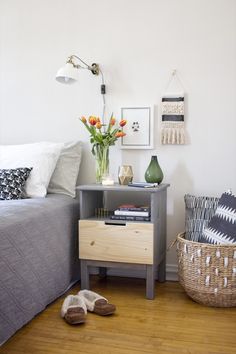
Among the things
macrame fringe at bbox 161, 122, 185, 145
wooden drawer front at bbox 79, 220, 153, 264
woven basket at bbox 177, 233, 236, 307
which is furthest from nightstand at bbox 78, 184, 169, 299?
macrame fringe at bbox 161, 122, 185, 145

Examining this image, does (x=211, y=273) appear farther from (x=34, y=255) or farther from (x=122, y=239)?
(x=34, y=255)

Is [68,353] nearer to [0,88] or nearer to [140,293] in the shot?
[140,293]

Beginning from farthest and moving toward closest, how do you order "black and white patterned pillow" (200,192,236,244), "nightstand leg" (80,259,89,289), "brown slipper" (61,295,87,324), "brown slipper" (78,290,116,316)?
"nightstand leg" (80,259,89,289) < "black and white patterned pillow" (200,192,236,244) < "brown slipper" (78,290,116,316) < "brown slipper" (61,295,87,324)

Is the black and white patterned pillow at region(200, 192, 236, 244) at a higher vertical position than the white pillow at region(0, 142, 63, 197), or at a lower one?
lower

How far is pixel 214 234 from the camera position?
8.07 feet

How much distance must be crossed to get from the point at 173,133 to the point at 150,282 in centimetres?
104

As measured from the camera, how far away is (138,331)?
82.3 inches

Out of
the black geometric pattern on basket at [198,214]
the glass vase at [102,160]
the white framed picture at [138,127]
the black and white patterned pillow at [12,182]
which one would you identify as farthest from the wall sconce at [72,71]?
the black geometric pattern on basket at [198,214]

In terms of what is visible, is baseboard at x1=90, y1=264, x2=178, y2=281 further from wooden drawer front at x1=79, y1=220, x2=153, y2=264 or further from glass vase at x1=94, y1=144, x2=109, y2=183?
glass vase at x1=94, y1=144, x2=109, y2=183

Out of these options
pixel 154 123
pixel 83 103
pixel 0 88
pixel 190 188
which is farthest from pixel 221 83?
pixel 0 88

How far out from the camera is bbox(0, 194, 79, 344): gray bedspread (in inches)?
76.6

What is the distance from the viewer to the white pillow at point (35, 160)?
2754 millimetres

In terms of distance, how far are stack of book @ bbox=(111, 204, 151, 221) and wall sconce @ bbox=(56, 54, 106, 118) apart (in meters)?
0.81

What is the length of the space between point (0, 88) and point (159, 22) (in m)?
1.34
